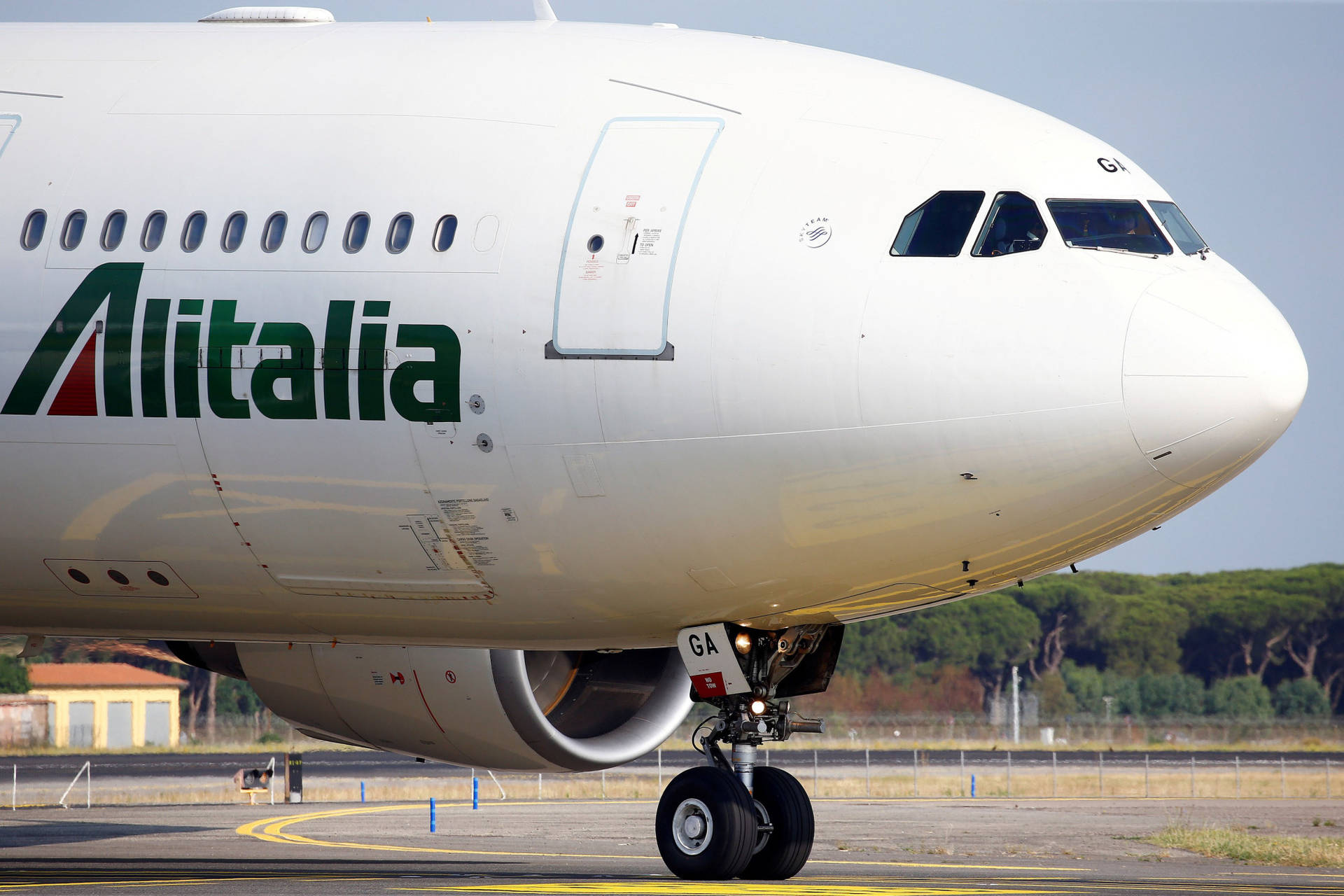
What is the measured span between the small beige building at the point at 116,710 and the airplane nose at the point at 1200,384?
5671cm

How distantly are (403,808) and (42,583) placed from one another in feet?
70.9

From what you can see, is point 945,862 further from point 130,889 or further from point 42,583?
point 42,583

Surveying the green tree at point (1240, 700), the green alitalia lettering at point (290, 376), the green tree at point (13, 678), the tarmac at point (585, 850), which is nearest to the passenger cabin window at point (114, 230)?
the green alitalia lettering at point (290, 376)

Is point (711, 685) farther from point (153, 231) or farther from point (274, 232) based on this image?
point (153, 231)

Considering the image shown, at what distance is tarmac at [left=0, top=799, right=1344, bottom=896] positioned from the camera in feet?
45.4

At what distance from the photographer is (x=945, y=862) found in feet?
60.0

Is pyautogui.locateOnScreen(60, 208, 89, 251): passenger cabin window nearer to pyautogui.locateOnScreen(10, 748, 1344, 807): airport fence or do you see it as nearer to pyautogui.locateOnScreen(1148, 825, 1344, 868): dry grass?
pyautogui.locateOnScreen(1148, 825, 1344, 868): dry grass

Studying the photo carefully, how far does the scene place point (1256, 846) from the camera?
2136 cm

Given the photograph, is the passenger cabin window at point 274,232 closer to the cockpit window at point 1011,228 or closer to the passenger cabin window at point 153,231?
the passenger cabin window at point 153,231

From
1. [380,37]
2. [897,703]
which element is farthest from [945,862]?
[897,703]

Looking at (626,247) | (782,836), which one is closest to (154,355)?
(626,247)

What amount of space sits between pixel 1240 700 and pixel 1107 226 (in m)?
82.1

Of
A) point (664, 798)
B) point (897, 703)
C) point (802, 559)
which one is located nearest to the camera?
point (802, 559)

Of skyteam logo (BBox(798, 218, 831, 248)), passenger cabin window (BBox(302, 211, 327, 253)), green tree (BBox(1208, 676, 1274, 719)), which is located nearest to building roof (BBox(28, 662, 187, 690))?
passenger cabin window (BBox(302, 211, 327, 253))
